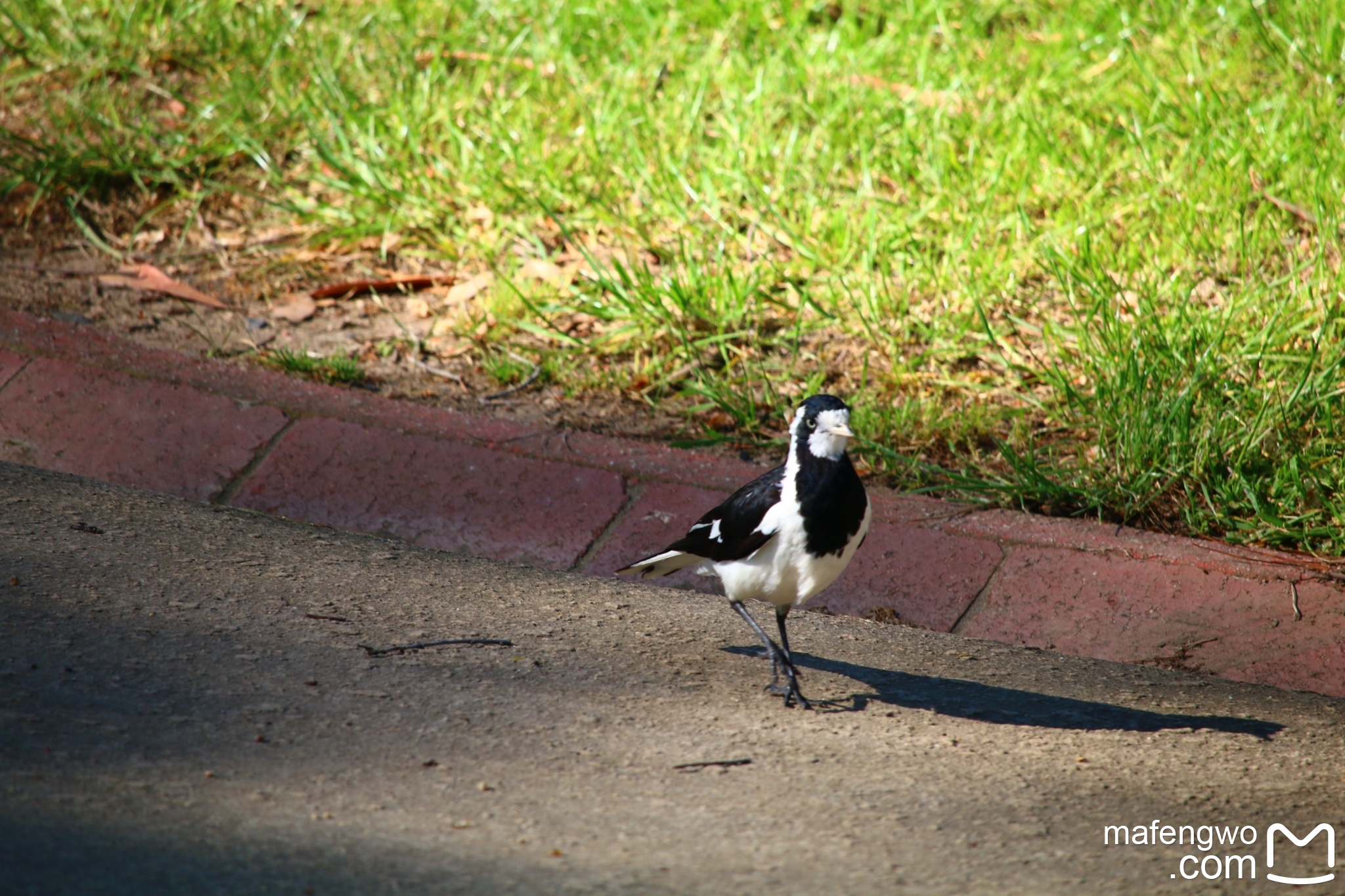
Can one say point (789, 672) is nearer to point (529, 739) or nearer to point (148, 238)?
point (529, 739)

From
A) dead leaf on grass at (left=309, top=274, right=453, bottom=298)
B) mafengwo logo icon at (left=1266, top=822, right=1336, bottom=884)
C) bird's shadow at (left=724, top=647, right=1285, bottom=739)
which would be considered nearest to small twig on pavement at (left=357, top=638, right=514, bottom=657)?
bird's shadow at (left=724, top=647, right=1285, bottom=739)

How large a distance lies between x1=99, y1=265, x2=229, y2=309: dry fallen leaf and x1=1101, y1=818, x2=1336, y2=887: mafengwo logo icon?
3.55 m

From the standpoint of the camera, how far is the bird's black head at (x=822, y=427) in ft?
8.83

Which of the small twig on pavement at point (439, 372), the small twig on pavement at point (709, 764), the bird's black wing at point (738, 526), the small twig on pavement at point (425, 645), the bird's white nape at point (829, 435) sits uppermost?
the bird's white nape at point (829, 435)

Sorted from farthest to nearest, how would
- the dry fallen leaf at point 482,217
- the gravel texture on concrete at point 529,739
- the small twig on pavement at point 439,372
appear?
the dry fallen leaf at point 482,217
the small twig on pavement at point 439,372
the gravel texture on concrete at point 529,739

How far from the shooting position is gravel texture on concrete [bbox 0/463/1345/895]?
1991mm

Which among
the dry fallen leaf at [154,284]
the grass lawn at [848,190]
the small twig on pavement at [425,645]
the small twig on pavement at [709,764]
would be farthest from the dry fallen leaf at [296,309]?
the small twig on pavement at [709,764]

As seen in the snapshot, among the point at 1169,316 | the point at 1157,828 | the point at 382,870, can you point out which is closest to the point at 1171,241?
the point at 1169,316

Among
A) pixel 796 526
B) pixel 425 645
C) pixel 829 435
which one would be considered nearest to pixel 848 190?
pixel 829 435

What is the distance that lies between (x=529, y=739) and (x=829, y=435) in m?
0.90

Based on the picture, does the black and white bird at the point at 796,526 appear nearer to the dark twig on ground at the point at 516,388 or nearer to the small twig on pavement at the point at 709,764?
the small twig on pavement at the point at 709,764

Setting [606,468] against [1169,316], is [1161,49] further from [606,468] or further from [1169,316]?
[606,468]

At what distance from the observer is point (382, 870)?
1.92 m

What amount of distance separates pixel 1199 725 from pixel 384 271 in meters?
3.29
